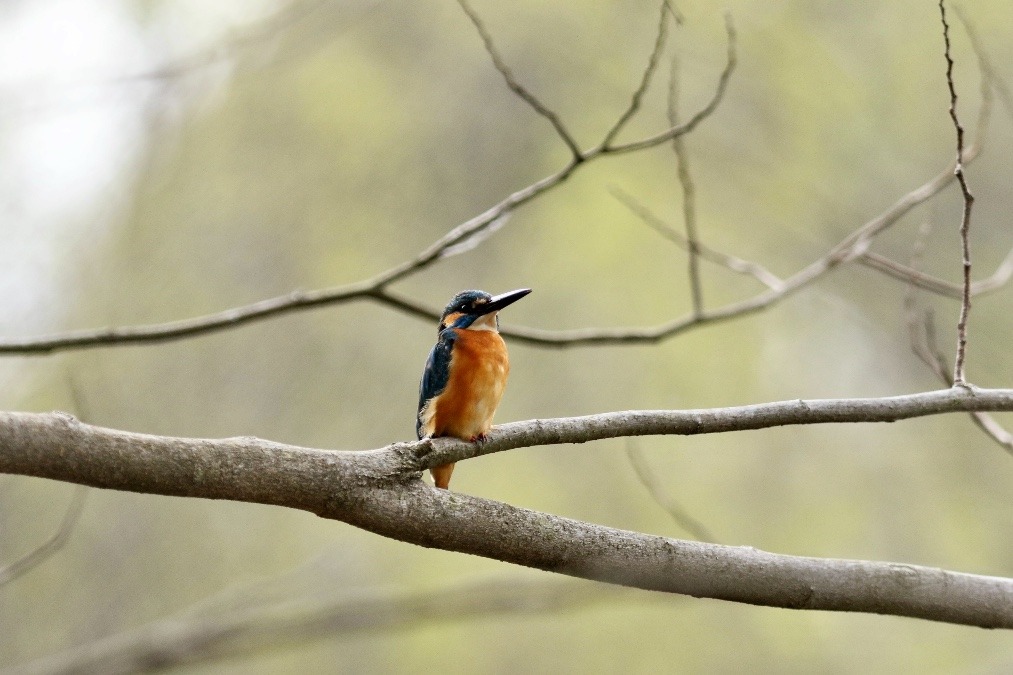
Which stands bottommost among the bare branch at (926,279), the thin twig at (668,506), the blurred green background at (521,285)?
the thin twig at (668,506)

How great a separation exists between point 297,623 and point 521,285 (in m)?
3.48

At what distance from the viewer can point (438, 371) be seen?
10.6 ft

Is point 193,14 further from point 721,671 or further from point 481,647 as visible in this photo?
point 721,671

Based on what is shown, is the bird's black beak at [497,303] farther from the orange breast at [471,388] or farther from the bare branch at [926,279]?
the bare branch at [926,279]

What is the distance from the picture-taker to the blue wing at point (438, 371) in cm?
319

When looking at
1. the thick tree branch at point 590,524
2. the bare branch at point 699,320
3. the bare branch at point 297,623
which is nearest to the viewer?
the thick tree branch at point 590,524

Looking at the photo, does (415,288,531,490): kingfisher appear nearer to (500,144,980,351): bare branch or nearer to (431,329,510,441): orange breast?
(431,329,510,441): orange breast

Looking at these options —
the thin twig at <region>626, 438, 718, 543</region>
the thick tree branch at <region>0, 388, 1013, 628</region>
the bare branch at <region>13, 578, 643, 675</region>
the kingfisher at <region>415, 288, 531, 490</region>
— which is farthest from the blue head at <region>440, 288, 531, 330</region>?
the bare branch at <region>13, 578, 643, 675</region>

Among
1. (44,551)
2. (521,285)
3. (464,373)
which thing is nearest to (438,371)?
(464,373)

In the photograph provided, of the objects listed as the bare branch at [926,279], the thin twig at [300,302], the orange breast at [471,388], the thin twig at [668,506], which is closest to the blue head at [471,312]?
the orange breast at [471,388]

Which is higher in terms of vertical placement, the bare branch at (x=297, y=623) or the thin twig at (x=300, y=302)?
the thin twig at (x=300, y=302)

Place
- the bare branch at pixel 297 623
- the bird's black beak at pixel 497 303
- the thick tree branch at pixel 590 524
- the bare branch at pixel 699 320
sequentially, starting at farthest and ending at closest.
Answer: the bare branch at pixel 297 623, the bare branch at pixel 699 320, the bird's black beak at pixel 497 303, the thick tree branch at pixel 590 524

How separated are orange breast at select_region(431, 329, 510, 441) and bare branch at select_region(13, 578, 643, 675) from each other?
2242 mm

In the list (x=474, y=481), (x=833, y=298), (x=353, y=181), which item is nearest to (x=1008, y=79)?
(x=833, y=298)
